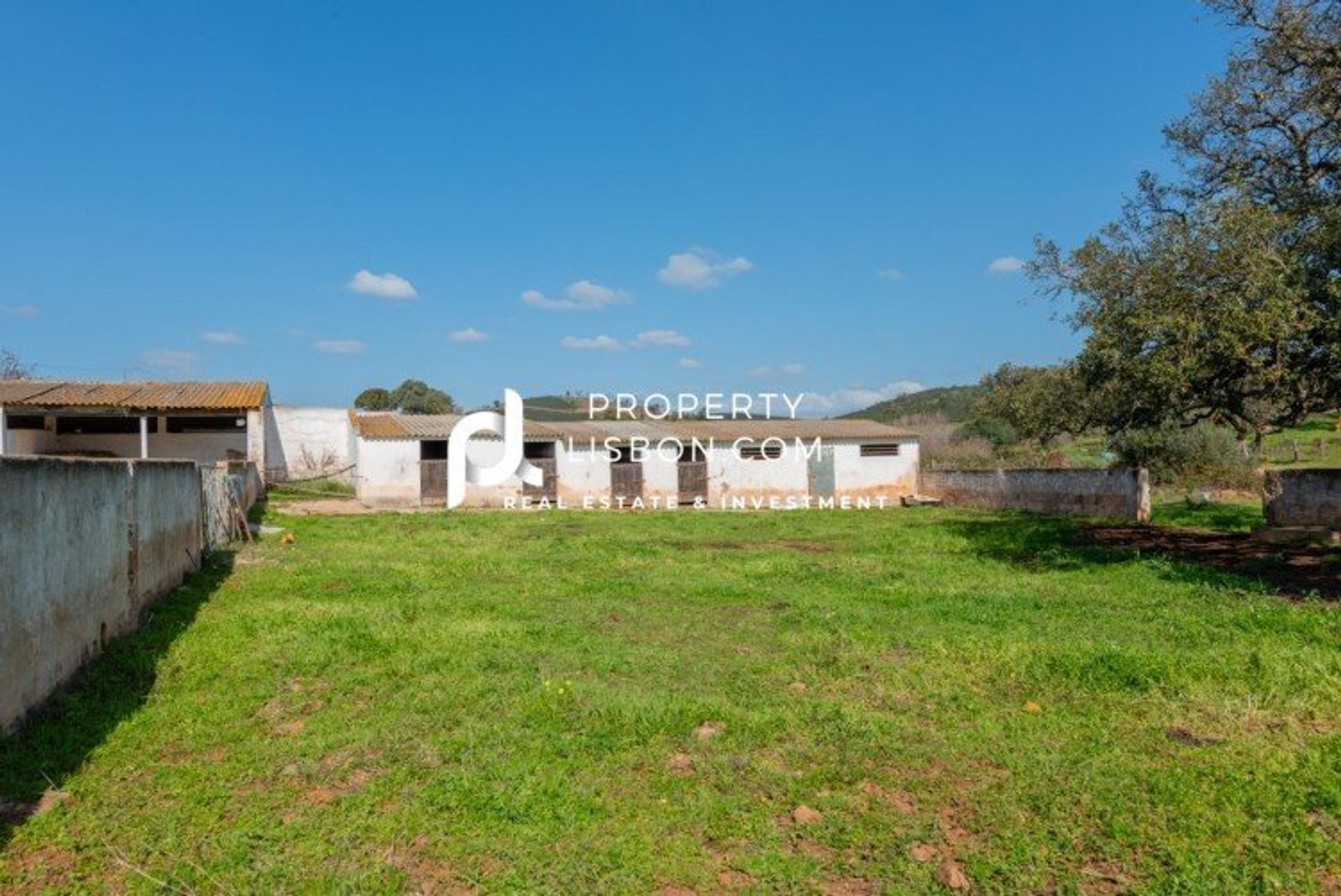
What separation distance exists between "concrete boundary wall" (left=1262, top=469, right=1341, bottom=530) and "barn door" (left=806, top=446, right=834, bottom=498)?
14856 millimetres

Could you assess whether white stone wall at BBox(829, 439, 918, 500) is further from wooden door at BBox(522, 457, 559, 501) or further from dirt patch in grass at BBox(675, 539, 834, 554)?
dirt patch in grass at BBox(675, 539, 834, 554)

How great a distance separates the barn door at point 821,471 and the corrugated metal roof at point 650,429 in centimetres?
67

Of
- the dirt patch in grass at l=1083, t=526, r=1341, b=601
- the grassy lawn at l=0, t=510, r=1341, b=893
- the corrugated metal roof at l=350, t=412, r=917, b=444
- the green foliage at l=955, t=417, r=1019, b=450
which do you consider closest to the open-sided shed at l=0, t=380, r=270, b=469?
the corrugated metal roof at l=350, t=412, r=917, b=444

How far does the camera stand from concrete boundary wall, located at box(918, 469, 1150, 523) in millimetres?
19328

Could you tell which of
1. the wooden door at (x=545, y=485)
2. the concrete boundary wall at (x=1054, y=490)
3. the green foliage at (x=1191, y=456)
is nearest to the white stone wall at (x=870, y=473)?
the concrete boundary wall at (x=1054, y=490)

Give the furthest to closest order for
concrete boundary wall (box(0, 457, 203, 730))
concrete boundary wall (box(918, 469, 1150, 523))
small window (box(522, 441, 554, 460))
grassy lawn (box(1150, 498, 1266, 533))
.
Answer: small window (box(522, 441, 554, 460))
concrete boundary wall (box(918, 469, 1150, 523))
grassy lawn (box(1150, 498, 1266, 533))
concrete boundary wall (box(0, 457, 203, 730))

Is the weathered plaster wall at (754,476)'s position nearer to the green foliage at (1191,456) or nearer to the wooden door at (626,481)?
the wooden door at (626,481)

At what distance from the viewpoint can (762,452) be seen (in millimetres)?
29391

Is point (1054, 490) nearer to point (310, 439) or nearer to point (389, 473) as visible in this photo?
point (389, 473)

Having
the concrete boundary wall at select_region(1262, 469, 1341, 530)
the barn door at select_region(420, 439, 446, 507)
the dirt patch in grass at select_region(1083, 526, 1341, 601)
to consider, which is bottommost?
the dirt patch in grass at select_region(1083, 526, 1341, 601)

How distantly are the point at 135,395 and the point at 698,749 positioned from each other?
2884 cm

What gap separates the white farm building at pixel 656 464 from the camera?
2630 centimetres

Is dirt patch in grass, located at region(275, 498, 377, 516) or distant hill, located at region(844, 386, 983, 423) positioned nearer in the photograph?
dirt patch in grass, located at region(275, 498, 377, 516)

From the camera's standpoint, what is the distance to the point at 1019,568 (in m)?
12.0
